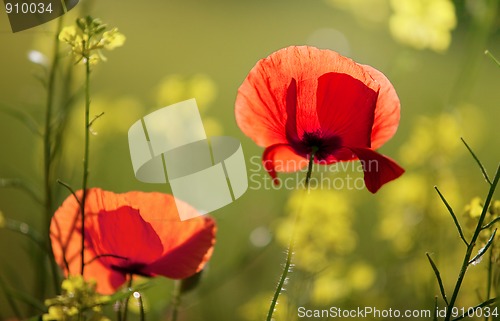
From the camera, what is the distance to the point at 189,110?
1.16 meters

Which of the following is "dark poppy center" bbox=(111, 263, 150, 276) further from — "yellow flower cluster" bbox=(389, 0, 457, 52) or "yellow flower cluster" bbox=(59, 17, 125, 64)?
"yellow flower cluster" bbox=(389, 0, 457, 52)

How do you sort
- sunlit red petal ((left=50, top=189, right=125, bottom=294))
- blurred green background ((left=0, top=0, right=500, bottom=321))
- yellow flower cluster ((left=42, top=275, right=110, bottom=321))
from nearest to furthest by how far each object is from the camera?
1. yellow flower cluster ((left=42, top=275, right=110, bottom=321))
2. sunlit red petal ((left=50, top=189, right=125, bottom=294))
3. blurred green background ((left=0, top=0, right=500, bottom=321))

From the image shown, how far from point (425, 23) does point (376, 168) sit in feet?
1.88

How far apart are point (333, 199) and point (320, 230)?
0.07 metres

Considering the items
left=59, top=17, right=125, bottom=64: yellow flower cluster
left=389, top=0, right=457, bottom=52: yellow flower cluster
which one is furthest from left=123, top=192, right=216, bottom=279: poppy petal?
left=389, top=0, right=457, bottom=52: yellow flower cluster

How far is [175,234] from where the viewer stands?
1.83 ft

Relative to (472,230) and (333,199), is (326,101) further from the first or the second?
(333,199)

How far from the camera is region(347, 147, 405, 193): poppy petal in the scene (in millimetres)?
507

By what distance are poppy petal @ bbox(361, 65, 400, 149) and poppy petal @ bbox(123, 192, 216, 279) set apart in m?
0.13

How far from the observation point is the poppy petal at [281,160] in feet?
1.91

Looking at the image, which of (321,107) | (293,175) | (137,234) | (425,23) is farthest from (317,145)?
(293,175)

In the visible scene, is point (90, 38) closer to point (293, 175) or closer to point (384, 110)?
point (384, 110)

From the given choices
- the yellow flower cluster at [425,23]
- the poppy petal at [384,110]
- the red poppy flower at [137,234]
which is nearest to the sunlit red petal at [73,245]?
the red poppy flower at [137,234]

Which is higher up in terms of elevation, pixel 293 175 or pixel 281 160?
pixel 281 160
